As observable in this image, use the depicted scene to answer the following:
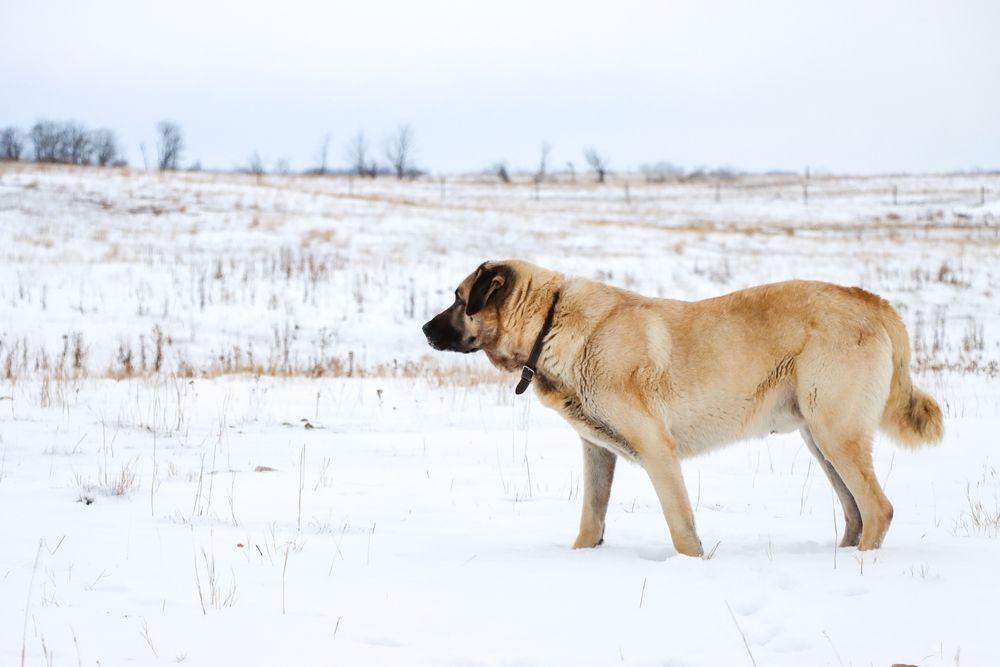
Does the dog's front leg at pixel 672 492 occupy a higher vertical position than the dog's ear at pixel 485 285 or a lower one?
lower

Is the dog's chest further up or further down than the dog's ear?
further down

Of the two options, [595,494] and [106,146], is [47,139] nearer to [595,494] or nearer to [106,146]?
[106,146]

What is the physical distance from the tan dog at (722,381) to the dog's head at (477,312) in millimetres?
235

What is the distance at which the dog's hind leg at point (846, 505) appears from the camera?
5371mm

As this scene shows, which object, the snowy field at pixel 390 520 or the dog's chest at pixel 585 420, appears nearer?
the snowy field at pixel 390 520

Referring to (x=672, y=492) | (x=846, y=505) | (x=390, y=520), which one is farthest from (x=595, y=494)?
(x=846, y=505)

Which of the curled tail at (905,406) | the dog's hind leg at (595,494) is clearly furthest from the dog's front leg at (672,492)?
the curled tail at (905,406)

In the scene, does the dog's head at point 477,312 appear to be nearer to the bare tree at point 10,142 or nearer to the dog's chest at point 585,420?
the dog's chest at point 585,420

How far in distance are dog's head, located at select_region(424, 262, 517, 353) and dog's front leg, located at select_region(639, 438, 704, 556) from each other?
1369 millimetres

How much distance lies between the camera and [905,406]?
5.33 metres

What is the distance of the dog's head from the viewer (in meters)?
5.54

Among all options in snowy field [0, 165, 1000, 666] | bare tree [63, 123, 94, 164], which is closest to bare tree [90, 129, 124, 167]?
bare tree [63, 123, 94, 164]

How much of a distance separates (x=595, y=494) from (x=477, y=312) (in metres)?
1.41

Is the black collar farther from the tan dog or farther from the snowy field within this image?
the snowy field
